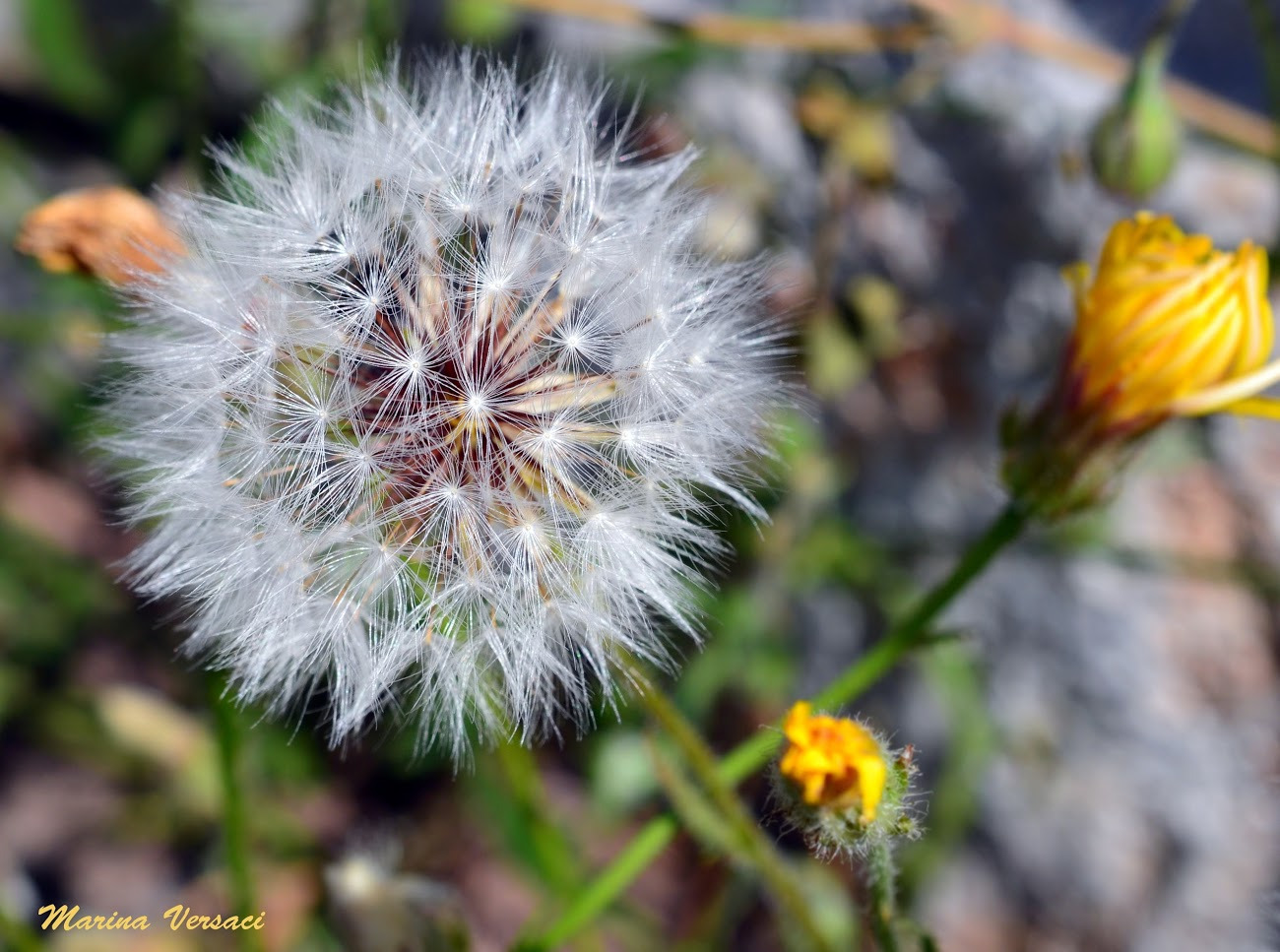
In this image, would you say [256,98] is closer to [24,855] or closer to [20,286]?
[20,286]

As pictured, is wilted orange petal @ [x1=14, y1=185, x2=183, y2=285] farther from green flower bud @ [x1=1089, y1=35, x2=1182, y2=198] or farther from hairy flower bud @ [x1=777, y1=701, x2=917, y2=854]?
green flower bud @ [x1=1089, y1=35, x2=1182, y2=198]

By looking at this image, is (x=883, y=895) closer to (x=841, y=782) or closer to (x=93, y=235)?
(x=841, y=782)

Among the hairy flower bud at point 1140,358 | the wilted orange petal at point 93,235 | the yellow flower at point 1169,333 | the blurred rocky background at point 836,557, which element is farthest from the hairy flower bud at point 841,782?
the wilted orange petal at point 93,235

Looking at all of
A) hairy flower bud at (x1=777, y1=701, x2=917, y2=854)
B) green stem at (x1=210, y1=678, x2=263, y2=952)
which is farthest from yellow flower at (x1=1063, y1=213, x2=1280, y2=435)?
green stem at (x1=210, y1=678, x2=263, y2=952)

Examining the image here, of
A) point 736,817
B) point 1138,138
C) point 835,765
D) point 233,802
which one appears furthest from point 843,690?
point 1138,138

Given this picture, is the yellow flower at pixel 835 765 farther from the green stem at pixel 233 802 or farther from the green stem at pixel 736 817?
the green stem at pixel 233 802
